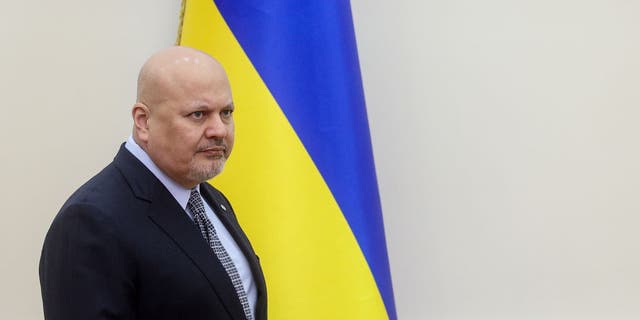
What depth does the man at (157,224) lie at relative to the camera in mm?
1016

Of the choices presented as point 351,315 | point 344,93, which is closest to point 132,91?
point 344,93

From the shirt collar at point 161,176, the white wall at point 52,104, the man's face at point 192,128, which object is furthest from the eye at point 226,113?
the white wall at point 52,104

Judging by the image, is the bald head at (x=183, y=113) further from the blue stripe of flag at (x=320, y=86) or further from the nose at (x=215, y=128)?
the blue stripe of flag at (x=320, y=86)

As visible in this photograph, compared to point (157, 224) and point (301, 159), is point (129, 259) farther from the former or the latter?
point (301, 159)

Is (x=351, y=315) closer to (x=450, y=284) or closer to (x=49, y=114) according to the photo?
(x=450, y=284)

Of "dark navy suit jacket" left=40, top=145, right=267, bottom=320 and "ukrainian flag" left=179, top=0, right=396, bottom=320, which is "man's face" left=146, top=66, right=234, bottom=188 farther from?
"ukrainian flag" left=179, top=0, right=396, bottom=320

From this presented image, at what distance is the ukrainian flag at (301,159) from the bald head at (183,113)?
57 centimetres

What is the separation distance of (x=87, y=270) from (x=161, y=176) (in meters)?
0.19

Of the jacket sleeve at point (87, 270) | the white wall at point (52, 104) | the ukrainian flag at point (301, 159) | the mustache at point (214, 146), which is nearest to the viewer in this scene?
the jacket sleeve at point (87, 270)

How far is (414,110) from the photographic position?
2111 millimetres

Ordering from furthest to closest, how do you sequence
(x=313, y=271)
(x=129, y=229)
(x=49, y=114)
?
(x=49, y=114) → (x=313, y=271) → (x=129, y=229)

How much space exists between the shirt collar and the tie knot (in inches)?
0.5

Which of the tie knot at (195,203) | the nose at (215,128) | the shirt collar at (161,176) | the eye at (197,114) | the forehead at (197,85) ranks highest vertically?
the forehead at (197,85)

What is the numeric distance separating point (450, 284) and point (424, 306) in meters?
0.09
